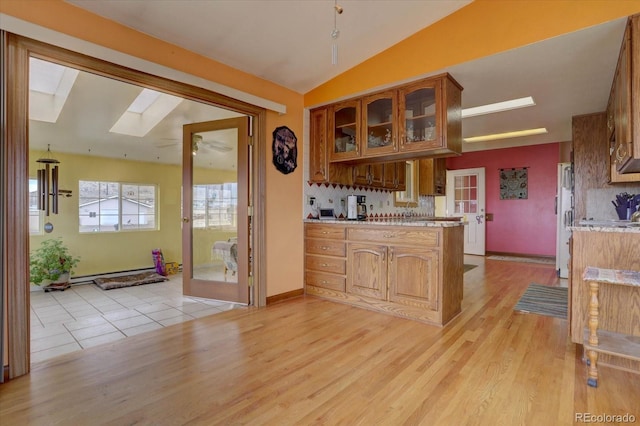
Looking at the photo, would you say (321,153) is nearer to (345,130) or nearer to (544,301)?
(345,130)

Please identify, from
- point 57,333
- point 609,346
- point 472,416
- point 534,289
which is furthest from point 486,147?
point 57,333

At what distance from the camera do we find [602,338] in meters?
2.04

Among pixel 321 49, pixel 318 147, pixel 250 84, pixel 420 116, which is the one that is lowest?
pixel 318 147

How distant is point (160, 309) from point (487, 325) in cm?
332

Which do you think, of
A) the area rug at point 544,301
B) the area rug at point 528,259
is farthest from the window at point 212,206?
the area rug at point 528,259

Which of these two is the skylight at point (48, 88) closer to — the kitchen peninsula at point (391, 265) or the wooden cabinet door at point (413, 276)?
the kitchen peninsula at point (391, 265)

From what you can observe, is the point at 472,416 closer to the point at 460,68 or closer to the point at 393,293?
the point at 393,293

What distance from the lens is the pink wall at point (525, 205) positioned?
257 inches

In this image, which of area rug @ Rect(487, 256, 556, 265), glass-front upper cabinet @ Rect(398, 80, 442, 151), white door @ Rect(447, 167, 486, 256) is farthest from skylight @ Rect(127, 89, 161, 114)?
area rug @ Rect(487, 256, 556, 265)

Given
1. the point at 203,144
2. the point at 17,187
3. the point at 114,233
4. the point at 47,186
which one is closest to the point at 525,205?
the point at 203,144

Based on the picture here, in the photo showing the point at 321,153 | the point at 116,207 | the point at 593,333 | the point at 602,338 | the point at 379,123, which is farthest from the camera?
the point at 116,207

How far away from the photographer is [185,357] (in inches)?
89.0

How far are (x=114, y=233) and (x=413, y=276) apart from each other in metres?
5.28

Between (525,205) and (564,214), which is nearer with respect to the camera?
(564,214)
